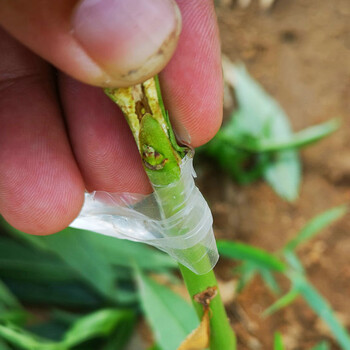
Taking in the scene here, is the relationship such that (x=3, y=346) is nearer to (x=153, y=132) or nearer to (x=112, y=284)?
(x=112, y=284)

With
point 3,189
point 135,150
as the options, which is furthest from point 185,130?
point 3,189

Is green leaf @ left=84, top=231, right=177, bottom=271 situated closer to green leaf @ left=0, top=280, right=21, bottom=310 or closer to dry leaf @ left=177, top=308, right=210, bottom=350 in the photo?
green leaf @ left=0, top=280, right=21, bottom=310

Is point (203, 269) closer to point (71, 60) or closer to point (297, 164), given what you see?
point (71, 60)

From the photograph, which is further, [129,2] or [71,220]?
[71,220]

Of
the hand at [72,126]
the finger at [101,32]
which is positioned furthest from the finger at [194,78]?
the finger at [101,32]

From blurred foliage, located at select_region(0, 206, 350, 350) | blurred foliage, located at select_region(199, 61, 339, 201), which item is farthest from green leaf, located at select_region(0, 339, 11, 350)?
blurred foliage, located at select_region(199, 61, 339, 201)
